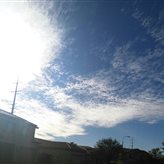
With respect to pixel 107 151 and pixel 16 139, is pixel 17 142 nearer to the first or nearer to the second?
pixel 16 139

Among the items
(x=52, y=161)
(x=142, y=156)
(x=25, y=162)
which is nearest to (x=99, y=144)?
(x=142, y=156)

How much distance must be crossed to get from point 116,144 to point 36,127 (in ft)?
65.4

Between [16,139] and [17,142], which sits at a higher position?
[16,139]

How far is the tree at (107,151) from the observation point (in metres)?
52.3

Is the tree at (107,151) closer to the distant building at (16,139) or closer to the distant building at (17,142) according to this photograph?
Result: the distant building at (17,142)

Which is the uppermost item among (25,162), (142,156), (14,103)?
(14,103)

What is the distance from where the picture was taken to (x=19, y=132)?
36.7 meters

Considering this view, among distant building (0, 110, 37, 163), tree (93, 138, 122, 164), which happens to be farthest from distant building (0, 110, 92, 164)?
tree (93, 138, 122, 164)

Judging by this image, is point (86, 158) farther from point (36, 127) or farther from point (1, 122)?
point (1, 122)

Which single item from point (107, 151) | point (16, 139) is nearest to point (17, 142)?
point (16, 139)

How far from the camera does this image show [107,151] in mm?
52781

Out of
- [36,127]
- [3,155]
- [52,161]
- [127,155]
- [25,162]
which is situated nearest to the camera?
[3,155]

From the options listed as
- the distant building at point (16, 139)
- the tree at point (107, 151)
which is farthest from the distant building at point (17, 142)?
the tree at point (107, 151)

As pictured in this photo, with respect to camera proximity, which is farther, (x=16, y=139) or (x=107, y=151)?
(x=107, y=151)
